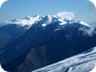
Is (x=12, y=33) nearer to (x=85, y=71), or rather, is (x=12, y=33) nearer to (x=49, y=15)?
(x=49, y=15)

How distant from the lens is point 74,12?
246cm

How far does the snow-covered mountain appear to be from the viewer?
7.62ft

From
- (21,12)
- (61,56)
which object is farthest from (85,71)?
(21,12)

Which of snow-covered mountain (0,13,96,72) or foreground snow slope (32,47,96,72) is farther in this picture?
snow-covered mountain (0,13,96,72)

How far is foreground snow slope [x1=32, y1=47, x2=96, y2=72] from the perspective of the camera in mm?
2035

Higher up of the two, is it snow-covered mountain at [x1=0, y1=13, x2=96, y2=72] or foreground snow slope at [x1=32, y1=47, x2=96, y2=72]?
snow-covered mountain at [x1=0, y1=13, x2=96, y2=72]

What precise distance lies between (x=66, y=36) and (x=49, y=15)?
0.24 metres

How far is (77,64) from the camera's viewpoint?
210 centimetres

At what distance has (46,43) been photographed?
240 cm

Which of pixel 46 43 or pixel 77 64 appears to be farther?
pixel 46 43

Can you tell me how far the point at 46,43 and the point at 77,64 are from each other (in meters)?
0.41

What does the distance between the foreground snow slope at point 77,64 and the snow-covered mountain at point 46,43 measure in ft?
0.25

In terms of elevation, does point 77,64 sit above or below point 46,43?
below

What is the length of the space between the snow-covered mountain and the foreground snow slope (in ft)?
0.25
